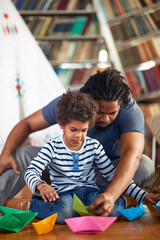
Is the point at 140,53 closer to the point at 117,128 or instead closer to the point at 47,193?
the point at 117,128

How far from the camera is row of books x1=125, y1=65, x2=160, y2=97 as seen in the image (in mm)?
3119

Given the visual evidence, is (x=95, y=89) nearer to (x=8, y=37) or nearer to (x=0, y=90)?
(x=0, y=90)

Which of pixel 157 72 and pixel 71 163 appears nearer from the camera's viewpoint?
pixel 71 163

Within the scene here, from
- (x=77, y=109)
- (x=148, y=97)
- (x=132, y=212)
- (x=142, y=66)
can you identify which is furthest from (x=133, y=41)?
(x=132, y=212)

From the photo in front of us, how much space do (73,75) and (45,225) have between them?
2.22 metres

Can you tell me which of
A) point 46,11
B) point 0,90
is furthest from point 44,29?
point 0,90

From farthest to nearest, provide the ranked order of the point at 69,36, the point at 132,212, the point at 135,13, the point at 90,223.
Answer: the point at 69,36
the point at 135,13
the point at 132,212
the point at 90,223

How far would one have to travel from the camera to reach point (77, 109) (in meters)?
1.24

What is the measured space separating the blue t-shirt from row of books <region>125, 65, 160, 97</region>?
1653 mm

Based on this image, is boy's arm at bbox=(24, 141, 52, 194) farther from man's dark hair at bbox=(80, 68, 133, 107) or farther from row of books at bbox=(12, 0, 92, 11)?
row of books at bbox=(12, 0, 92, 11)

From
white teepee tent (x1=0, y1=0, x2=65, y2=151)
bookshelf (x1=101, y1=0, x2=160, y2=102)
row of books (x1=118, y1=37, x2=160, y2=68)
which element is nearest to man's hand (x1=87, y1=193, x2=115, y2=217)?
white teepee tent (x1=0, y1=0, x2=65, y2=151)

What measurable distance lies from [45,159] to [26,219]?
0.81ft

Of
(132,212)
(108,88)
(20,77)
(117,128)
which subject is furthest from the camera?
(20,77)

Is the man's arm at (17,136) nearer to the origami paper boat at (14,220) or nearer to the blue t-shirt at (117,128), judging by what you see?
the blue t-shirt at (117,128)
